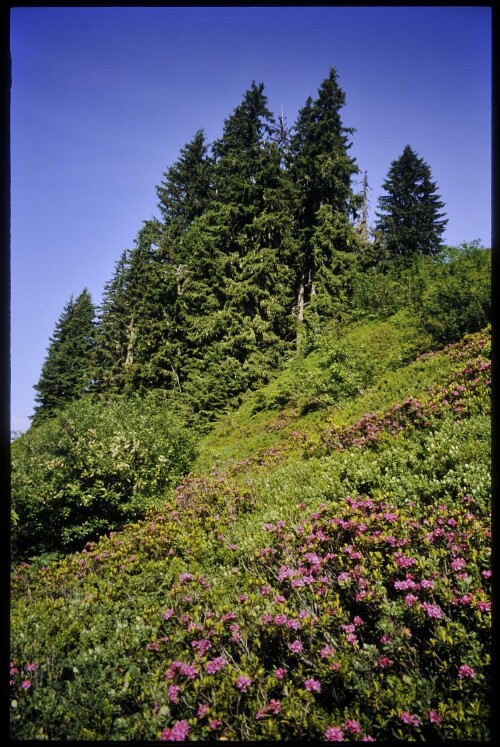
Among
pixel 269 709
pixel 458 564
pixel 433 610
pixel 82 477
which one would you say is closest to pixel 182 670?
pixel 269 709

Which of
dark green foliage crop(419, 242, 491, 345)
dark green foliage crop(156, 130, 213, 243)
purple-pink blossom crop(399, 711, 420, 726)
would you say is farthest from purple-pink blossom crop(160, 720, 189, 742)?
dark green foliage crop(156, 130, 213, 243)

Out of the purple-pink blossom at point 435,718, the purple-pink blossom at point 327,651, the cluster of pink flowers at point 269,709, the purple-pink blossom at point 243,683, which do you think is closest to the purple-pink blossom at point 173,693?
the purple-pink blossom at point 243,683

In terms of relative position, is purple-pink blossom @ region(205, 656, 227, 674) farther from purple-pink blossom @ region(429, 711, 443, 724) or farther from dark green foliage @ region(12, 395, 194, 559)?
dark green foliage @ region(12, 395, 194, 559)

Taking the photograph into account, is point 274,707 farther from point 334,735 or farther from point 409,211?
point 409,211

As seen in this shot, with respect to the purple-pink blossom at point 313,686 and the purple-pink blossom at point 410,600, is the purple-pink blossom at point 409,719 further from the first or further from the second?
the purple-pink blossom at point 410,600

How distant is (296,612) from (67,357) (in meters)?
38.4

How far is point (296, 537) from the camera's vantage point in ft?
13.7

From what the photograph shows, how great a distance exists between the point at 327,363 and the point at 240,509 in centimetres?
716

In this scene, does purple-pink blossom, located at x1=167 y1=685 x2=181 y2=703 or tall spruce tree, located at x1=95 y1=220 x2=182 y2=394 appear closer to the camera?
purple-pink blossom, located at x1=167 y1=685 x2=181 y2=703

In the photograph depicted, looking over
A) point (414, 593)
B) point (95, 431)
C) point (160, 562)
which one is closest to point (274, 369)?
point (95, 431)

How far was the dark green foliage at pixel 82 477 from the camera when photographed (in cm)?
729

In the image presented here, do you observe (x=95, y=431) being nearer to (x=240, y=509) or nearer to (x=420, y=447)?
(x=240, y=509)

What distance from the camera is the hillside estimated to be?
8.08ft

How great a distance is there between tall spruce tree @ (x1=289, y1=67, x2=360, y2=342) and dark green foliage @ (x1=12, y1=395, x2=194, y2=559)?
1538cm
